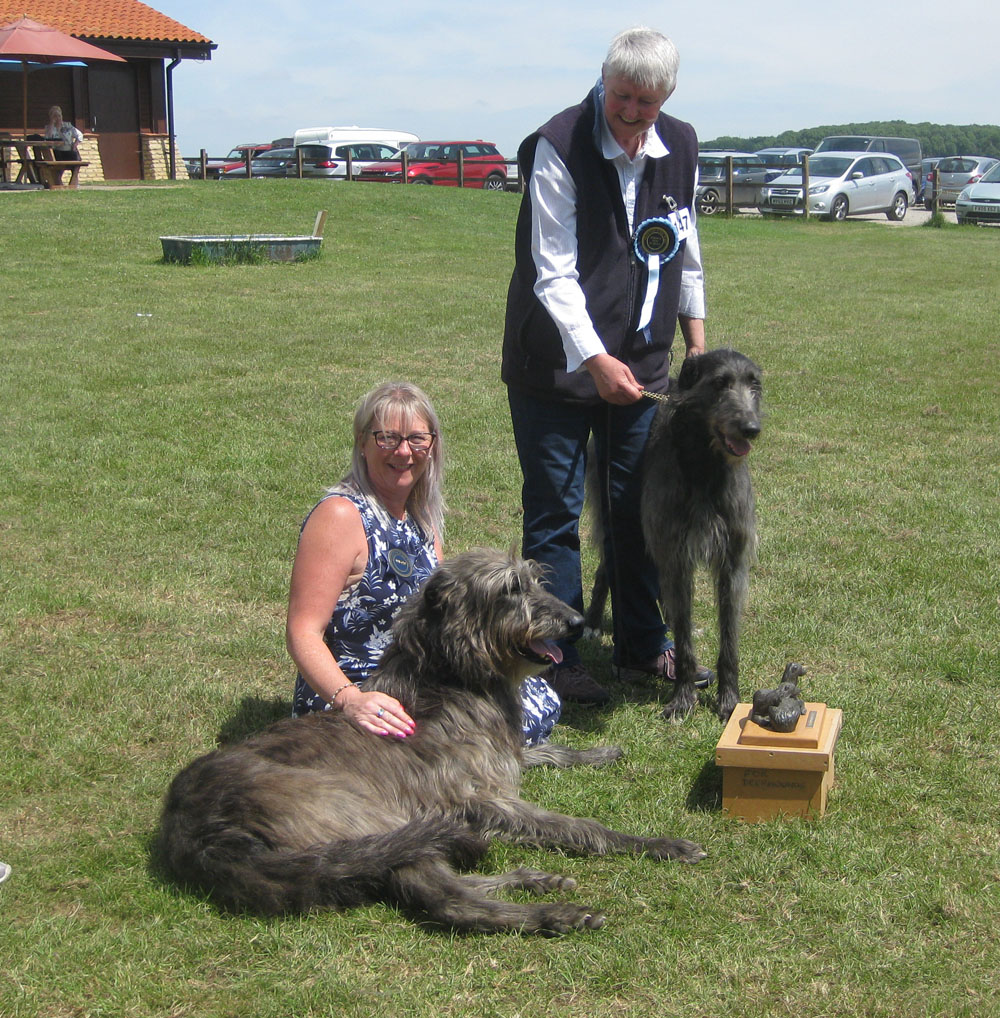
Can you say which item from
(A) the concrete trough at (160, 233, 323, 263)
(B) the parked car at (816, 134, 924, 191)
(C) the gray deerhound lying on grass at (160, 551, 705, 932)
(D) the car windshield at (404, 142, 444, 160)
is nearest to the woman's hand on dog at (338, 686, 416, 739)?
(C) the gray deerhound lying on grass at (160, 551, 705, 932)

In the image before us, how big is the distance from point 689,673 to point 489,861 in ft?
5.23

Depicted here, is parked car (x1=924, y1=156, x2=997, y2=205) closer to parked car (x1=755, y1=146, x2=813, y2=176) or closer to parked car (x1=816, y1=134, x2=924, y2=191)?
parked car (x1=816, y1=134, x2=924, y2=191)

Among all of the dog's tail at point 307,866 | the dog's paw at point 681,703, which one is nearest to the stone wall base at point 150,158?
the dog's paw at point 681,703

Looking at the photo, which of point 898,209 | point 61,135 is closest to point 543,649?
point 61,135

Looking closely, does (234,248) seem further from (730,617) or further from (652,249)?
(730,617)

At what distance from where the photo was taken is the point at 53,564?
657cm

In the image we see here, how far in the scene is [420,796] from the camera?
367 centimetres

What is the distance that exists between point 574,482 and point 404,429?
1.04 m

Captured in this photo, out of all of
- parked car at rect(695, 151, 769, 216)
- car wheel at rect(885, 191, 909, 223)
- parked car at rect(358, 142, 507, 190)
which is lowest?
car wheel at rect(885, 191, 909, 223)

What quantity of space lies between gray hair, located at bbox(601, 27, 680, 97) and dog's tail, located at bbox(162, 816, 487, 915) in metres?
2.70

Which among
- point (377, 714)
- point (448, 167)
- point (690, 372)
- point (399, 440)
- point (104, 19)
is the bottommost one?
point (377, 714)

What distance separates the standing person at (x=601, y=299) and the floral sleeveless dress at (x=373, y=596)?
754mm

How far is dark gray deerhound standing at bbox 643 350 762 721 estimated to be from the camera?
4703 millimetres

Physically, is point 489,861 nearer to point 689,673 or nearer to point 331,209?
point 689,673
